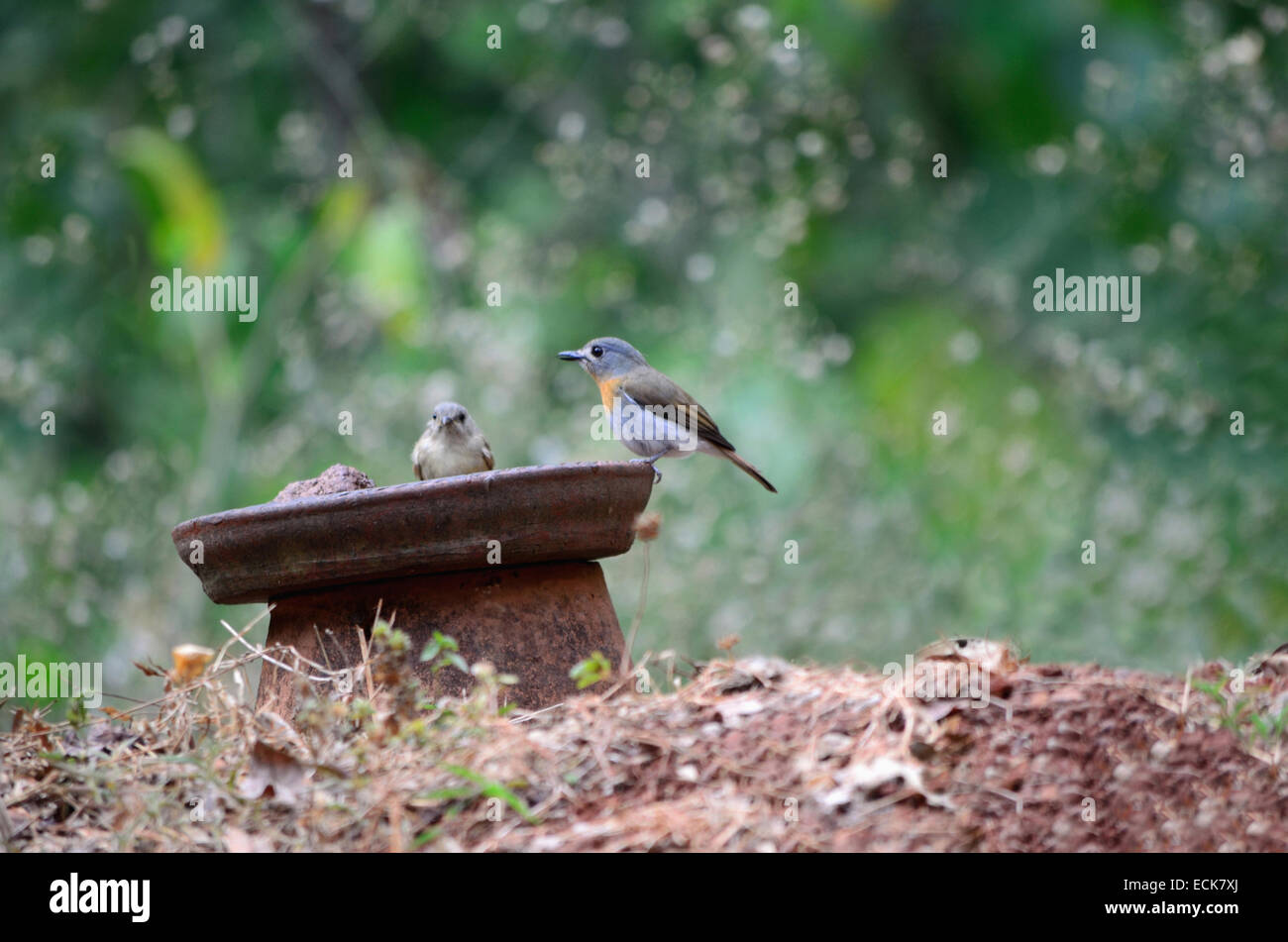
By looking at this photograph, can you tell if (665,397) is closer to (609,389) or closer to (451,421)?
(609,389)

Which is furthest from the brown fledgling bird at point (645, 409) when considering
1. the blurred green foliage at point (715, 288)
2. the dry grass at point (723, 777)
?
the dry grass at point (723, 777)

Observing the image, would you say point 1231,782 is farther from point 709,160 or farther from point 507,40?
point 507,40

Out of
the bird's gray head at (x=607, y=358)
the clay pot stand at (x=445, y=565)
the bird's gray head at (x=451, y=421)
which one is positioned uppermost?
the bird's gray head at (x=607, y=358)

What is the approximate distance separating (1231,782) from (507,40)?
999cm

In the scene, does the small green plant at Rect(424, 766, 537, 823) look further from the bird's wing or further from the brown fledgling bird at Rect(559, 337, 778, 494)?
the bird's wing

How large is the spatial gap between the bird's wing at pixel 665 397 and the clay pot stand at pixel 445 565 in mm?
1864

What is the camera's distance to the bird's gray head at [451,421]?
5367 mm

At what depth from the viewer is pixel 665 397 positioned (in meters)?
6.24

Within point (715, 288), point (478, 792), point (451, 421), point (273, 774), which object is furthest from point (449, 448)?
point (715, 288)

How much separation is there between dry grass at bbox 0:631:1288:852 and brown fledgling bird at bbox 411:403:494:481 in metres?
1.75

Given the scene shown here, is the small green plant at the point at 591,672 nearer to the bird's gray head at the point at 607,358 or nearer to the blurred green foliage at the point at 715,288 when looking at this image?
the bird's gray head at the point at 607,358

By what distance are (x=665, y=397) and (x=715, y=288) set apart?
16.3 ft

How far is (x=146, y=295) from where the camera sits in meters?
11.8

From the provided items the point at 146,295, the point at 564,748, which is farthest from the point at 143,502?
the point at 564,748
